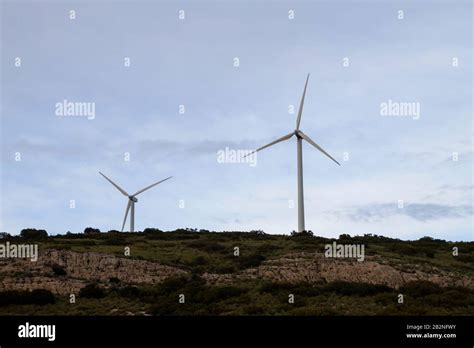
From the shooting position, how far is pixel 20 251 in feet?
190

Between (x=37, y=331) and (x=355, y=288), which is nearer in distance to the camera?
(x=37, y=331)

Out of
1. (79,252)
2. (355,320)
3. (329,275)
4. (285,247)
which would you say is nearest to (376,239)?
(285,247)

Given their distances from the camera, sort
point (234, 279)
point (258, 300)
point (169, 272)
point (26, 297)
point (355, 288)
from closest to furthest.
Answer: point (258, 300) < point (26, 297) < point (355, 288) < point (234, 279) < point (169, 272)

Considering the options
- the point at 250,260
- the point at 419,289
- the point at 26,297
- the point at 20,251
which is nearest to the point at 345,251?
the point at 250,260

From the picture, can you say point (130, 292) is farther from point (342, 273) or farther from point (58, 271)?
point (342, 273)

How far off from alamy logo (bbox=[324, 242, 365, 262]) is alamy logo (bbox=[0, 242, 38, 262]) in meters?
26.3

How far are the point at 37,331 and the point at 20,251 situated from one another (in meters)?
32.9

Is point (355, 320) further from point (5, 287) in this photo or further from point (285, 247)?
point (285, 247)

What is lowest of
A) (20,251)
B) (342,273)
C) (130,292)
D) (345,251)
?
(130,292)

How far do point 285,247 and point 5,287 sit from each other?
2707cm

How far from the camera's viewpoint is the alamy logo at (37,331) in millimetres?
26812

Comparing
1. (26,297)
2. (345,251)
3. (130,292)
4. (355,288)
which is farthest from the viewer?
(345,251)

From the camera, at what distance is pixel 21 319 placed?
2823cm

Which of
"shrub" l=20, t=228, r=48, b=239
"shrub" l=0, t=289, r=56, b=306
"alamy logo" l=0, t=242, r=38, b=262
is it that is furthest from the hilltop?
"shrub" l=20, t=228, r=48, b=239
